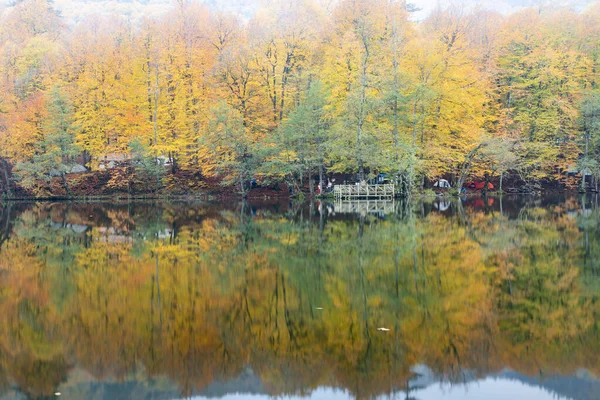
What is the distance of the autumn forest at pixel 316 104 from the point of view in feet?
137

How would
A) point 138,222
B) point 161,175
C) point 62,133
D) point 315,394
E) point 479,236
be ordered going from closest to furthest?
point 315,394
point 479,236
point 138,222
point 62,133
point 161,175

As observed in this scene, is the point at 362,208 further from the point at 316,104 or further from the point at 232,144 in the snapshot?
the point at 232,144

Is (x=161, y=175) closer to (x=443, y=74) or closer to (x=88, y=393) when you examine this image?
(x=443, y=74)

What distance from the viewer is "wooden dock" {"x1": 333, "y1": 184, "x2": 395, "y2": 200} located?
134ft

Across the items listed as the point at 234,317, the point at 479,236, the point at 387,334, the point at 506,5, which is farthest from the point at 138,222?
the point at 506,5

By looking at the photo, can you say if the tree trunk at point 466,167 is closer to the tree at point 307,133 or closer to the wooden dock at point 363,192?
the wooden dock at point 363,192

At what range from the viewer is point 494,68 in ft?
156

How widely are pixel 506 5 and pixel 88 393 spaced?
11809 centimetres

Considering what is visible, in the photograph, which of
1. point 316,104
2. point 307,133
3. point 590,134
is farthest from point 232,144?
point 590,134

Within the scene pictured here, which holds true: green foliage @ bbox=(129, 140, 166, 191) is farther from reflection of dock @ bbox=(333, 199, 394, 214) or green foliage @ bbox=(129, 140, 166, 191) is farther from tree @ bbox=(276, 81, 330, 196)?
reflection of dock @ bbox=(333, 199, 394, 214)

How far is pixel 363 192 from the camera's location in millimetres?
41031

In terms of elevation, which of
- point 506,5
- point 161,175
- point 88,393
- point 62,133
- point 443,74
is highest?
point 506,5

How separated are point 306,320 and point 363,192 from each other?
107ft

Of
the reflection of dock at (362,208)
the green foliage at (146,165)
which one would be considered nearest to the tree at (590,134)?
the reflection of dock at (362,208)
